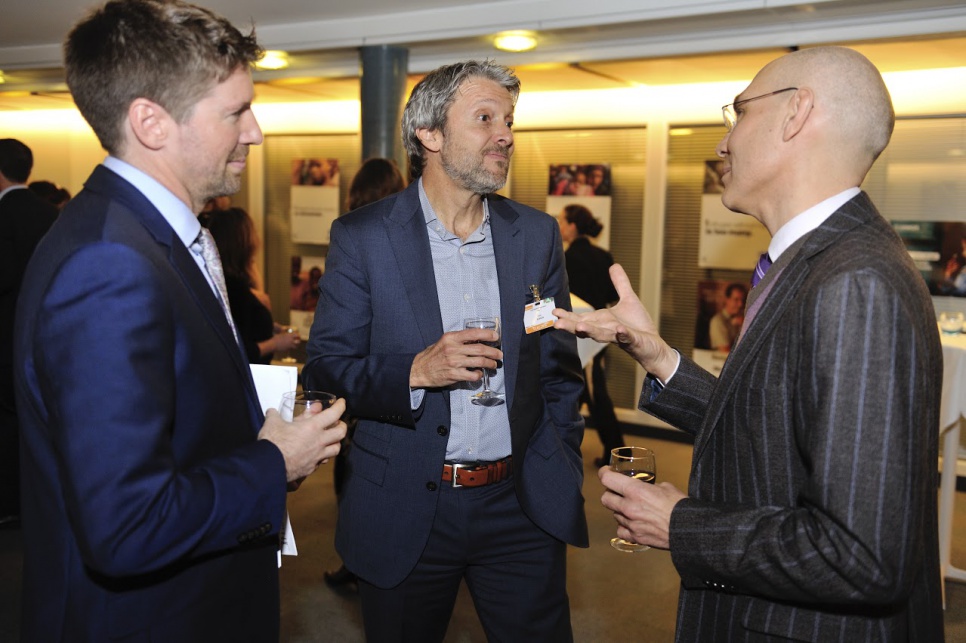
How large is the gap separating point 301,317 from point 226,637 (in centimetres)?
758

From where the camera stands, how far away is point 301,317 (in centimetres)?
880

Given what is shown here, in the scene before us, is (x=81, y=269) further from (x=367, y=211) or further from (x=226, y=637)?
(x=367, y=211)

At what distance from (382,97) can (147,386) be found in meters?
4.93

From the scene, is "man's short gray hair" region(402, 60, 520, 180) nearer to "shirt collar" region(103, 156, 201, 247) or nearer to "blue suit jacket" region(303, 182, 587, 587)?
"blue suit jacket" region(303, 182, 587, 587)

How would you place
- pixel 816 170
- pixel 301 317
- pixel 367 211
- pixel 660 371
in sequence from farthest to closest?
pixel 301 317, pixel 367 211, pixel 660 371, pixel 816 170

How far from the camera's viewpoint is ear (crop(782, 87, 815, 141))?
56.0 inches

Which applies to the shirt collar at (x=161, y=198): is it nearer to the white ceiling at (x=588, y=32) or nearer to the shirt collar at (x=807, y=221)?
the shirt collar at (x=807, y=221)

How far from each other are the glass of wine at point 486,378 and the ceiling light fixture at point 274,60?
189 inches

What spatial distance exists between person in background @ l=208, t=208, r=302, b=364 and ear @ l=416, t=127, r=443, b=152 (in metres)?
2.07

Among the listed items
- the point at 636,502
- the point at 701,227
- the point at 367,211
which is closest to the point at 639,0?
A: the point at 701,227

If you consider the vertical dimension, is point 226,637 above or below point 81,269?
below

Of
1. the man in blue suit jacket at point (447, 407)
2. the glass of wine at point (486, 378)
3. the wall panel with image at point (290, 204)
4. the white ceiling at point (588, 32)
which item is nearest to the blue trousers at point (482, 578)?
the man in blue suit jacket at point (447, 407)

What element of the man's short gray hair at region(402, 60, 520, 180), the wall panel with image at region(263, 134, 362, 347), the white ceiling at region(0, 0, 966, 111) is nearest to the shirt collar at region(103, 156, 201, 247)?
the man's short gray hair at region(402, 60, 520, 180)

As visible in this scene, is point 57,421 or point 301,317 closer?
point 57,421
